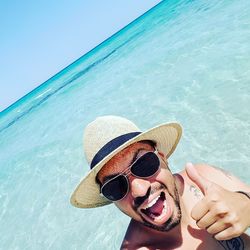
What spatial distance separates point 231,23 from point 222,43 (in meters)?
1.89

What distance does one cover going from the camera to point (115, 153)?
6.33 ft

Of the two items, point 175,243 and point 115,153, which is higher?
point 115,153

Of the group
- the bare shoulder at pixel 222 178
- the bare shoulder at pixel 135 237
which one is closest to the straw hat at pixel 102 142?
the bare shoulder at pixel 135 237

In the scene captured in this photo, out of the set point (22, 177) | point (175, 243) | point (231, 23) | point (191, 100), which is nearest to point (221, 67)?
point (191, 100)

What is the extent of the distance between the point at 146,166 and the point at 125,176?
0.13m

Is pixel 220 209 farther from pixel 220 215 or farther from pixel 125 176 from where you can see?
pixel 125 176

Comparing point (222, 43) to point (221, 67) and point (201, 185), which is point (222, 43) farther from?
point (201, 185)

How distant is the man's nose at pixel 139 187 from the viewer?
78.0 inches

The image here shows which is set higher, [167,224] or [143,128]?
[167,224]

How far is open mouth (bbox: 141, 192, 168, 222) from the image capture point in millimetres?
1995

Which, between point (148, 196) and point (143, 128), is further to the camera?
point (143, 128)

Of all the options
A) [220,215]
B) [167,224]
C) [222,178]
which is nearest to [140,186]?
[167,224]

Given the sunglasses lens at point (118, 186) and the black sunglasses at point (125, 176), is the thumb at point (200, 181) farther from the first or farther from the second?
the sunglasses lens at point (118, 186)

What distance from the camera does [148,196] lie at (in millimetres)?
1986
